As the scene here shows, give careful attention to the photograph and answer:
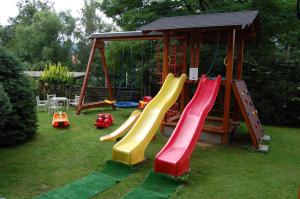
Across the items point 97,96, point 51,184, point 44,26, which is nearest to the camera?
point 51,184

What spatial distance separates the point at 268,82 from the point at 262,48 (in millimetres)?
1663

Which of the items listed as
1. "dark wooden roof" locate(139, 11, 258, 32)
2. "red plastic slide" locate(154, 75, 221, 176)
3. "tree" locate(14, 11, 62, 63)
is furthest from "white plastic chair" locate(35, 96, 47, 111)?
"tree" locate(14, 11, 62, 63)

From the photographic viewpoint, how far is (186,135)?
608 cm

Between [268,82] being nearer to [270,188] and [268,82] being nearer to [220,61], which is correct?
[220,61]

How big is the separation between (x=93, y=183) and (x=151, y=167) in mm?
1366

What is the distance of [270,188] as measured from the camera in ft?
16.2

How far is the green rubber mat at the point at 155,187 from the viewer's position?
4473 mm

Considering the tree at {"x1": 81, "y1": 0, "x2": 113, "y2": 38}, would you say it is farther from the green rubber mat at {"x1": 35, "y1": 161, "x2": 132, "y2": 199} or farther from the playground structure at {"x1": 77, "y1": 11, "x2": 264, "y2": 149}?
the green rubber mat at {"x1": 35, "y1": 161, "x2": 132, "y2": 199}

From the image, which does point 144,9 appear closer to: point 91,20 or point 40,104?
point 40,104

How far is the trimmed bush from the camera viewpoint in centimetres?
679

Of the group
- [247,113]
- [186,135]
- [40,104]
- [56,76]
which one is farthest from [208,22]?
[56,76]

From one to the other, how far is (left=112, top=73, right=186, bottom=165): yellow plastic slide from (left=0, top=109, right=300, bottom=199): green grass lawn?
0.33m

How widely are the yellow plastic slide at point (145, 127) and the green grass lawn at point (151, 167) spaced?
1.10ft

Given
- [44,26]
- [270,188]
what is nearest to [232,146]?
[270,188]
